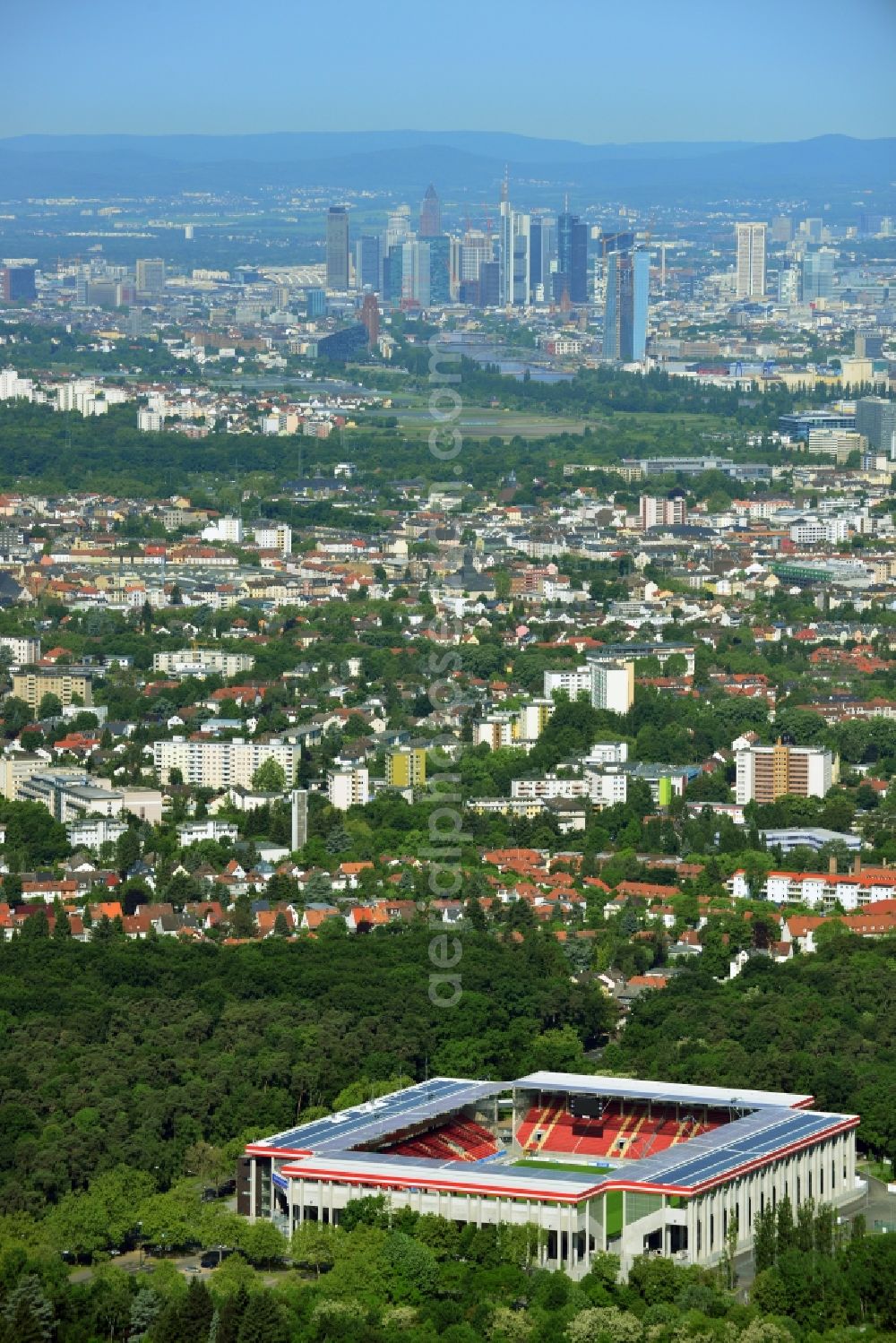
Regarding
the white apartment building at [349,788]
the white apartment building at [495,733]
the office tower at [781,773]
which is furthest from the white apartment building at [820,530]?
the white apartment building at [349,788]

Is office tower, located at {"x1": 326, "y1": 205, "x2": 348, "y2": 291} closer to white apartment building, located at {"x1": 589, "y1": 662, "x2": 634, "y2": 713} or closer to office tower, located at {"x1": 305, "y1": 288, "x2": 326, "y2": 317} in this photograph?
office tower, located at {"x1": 305, "y1": 288, "x2": 326, "y2": 317}

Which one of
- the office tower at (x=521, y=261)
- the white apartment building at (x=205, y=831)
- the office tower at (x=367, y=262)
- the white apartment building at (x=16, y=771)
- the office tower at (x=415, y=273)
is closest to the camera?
the white apartment building at (x=205, y=831)

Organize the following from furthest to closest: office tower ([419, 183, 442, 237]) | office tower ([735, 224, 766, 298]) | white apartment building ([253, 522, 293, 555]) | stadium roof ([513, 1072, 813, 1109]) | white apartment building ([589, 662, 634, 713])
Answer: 1. office tower ([735, 224, 766, 298])
2. office tower ([419, 183, 442, 237])
3. white apartment building ([253, 522, 293, 555])
4. white apartment building ([589, 662, 634, 713])
5. stadium roof ([513, 1072, 813, 1109])

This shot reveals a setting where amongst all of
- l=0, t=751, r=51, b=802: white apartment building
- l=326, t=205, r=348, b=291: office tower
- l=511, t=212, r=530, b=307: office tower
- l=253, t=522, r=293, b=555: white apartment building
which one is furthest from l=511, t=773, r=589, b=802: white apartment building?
l=326, t=205, r=348, b=291: office tower

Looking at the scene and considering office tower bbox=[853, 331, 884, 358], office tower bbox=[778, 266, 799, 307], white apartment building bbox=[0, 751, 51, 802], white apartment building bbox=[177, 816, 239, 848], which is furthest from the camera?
office tower bbox=[778, 266, 799, 307]

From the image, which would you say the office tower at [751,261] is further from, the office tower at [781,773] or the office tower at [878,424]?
the office tower at [781,773]

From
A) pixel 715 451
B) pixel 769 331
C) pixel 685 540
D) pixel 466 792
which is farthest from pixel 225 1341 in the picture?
pixel 769 331
